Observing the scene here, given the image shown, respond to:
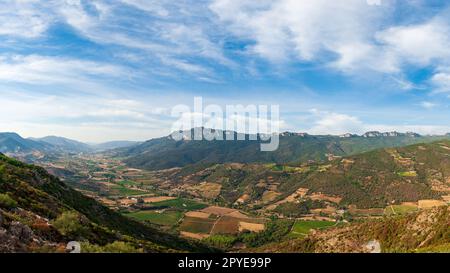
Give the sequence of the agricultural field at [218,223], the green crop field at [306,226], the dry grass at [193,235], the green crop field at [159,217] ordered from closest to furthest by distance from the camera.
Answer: the dry grass at [193,235], the agricultural field at [218,223], the green crop field at [306,226], the green crop field at [159,217]

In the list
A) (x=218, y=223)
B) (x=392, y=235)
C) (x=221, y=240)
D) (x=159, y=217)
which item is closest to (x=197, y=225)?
Result: (x=218, y=223)

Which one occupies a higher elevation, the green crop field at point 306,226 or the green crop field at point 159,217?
the green crop field at point 159,217

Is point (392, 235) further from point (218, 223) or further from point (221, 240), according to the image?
point (218, 223)

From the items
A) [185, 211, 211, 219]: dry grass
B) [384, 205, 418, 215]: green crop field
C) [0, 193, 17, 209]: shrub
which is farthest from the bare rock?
[384, 205, 418, 215]: green crop field

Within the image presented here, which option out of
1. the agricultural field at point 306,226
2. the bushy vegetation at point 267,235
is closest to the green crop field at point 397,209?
the agricultural field at point 306,226

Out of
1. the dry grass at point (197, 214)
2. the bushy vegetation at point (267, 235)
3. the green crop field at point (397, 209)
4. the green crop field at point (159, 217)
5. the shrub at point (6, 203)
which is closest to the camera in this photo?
the shrub at point (6, 203)

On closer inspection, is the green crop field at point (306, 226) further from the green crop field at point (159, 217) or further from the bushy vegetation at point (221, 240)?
the green crop field at point (159, 217)

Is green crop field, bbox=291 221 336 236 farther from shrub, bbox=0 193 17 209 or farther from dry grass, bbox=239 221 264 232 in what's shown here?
shrub, bbox=0 193 17 209
